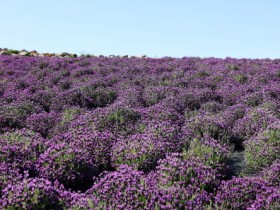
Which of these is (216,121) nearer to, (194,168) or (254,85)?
(194,168)

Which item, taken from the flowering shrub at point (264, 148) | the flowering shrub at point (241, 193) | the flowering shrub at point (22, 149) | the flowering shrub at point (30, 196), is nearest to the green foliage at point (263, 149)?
the flowering shrub at point (264, 148)

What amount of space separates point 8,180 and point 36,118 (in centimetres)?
420

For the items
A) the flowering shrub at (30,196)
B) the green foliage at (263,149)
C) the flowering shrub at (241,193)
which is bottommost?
the flowering shrub at (30,196)

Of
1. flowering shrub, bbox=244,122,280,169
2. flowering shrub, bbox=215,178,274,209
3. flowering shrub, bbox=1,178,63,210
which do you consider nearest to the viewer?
flowering shrub, bbox=1,178,63,210

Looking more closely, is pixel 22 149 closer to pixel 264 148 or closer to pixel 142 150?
pixel 142 150

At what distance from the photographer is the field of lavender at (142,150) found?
17.4 ft

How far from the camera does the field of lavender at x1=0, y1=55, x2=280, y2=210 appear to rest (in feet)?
17.4

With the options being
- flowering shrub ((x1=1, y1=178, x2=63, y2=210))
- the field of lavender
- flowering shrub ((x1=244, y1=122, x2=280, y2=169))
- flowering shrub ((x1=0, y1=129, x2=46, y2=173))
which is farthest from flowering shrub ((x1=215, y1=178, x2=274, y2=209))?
flowering shrub ((x1=0, y1=129, x2=46, y2=173))

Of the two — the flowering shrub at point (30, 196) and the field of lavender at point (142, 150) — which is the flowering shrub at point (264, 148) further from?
the flowering shrub at point (30, 196)

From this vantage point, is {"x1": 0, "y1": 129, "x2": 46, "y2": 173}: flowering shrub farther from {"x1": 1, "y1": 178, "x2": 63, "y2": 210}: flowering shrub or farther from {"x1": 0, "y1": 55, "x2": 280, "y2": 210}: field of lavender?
{"x1": 1, "y1": 178, "x2": 63, "y2": 210}: flowering shrub

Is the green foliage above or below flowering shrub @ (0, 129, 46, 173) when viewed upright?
above

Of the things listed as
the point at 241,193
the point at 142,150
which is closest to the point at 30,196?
the point at 142,150

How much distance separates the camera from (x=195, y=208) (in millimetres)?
4969

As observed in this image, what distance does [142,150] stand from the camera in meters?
6.79
